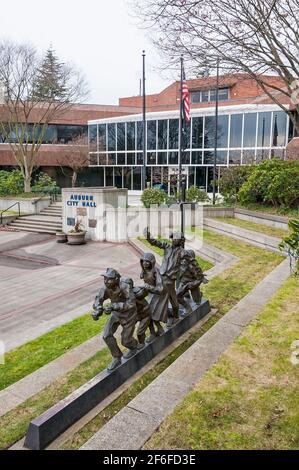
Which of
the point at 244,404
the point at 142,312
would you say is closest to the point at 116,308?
the point at 142,312

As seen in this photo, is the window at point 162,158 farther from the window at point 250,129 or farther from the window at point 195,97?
the window at point 195,97

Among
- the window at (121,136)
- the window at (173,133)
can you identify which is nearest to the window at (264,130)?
the window at (173,133)

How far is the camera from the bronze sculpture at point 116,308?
4613mm

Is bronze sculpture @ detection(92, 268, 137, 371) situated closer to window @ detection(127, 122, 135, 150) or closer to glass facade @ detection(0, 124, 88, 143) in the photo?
window @ detection(127, 122, 135, 150)

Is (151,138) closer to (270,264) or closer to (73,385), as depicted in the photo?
(270,264)

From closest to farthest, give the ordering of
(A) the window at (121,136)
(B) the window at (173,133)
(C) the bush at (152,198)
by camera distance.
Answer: (C) the bush at (152,198) → (B) the window at (173,133) → (A) the window at (121,136)

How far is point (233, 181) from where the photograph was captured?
65.4 ft

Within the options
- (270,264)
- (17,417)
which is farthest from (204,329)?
(270,264)

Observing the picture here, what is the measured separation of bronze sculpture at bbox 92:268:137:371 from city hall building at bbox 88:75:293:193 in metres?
20.6

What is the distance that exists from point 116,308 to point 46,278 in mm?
7720

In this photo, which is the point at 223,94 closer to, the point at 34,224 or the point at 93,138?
the point at 93,138

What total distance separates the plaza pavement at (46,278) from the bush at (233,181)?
7084mm

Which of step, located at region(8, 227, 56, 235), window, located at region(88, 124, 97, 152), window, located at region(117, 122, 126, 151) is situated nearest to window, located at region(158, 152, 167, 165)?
window, located at region(117, 122, 126, 151)

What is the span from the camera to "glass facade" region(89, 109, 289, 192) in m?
27.4
